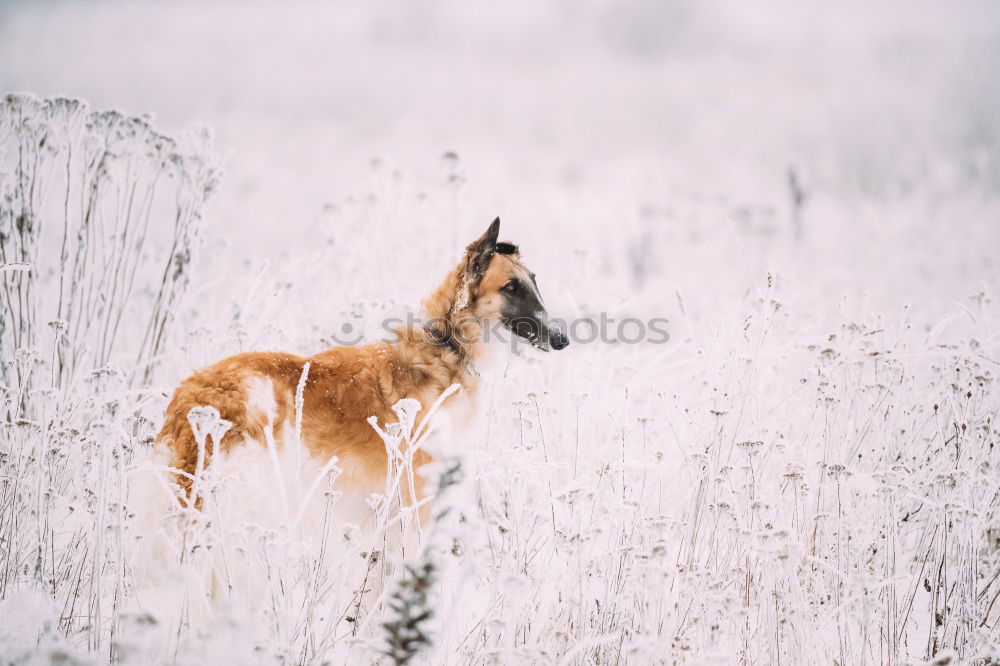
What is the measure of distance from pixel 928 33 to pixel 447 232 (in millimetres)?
17407

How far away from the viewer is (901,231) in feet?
39.2

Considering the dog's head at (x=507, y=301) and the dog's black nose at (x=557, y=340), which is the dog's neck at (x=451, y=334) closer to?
the dog's head at (x=507, y=301)

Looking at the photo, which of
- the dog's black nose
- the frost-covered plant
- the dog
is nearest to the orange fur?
the dog

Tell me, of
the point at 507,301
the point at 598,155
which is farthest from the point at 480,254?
the point at 598,155

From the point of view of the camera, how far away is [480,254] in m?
3.57

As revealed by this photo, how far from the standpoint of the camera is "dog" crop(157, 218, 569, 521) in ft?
9.00

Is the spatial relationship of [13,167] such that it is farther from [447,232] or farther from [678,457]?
[678,457]

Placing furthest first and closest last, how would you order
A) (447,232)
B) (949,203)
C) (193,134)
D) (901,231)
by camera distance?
(949,203) → (901,231) → (447,232) → (193,134)

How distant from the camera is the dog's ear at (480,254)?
3.52m

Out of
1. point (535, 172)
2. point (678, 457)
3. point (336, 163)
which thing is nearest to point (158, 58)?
point (336, 163)

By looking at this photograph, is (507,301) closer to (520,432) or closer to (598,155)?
(520,432)

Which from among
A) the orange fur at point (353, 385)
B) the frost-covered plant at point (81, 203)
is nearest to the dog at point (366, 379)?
the orange fur at point (353, 385)

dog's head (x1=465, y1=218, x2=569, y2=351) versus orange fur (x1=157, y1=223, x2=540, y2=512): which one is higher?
dog's head (x1=465, y1=218, x2=569, y2=351)

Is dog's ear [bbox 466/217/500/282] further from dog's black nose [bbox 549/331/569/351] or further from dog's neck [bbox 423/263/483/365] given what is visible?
dog's black nose [bbox 549/331/569/351]
